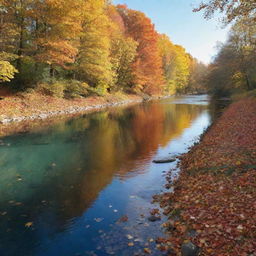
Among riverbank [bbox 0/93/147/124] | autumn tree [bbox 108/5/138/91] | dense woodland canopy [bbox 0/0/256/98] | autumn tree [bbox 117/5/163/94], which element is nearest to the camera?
riverbank [bbox 0/93/147/124]

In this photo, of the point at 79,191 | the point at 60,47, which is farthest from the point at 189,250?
the point at 60,47

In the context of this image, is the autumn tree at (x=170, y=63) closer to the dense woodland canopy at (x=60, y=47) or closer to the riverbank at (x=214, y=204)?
the dense woodland canopy at (x=60, y=47)

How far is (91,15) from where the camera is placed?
29922 mm

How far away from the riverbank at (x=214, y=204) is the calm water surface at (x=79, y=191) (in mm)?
597

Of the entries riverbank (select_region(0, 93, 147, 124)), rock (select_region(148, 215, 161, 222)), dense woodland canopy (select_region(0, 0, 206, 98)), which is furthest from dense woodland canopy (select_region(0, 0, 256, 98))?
rock (select_region(148, 215, 161, 222))

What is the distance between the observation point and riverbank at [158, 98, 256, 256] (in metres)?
4.73

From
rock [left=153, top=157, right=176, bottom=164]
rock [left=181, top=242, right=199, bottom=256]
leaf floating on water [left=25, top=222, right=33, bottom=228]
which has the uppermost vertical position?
rock [left=153, top=157, right=176, bottom=164]

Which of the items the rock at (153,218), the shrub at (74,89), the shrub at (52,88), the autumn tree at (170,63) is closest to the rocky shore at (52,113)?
the shrub at (52,88)

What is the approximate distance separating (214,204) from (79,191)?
4.30m

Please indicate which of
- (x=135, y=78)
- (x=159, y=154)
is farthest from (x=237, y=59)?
(x=159, y=154)

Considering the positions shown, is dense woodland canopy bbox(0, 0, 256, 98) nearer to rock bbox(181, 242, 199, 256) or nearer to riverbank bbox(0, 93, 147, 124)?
riverbank bbox(0, 93, 147, 124)

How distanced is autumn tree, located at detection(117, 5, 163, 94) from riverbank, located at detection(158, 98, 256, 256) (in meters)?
39.4

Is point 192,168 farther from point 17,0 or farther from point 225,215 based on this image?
point 17,0

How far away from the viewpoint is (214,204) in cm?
628
